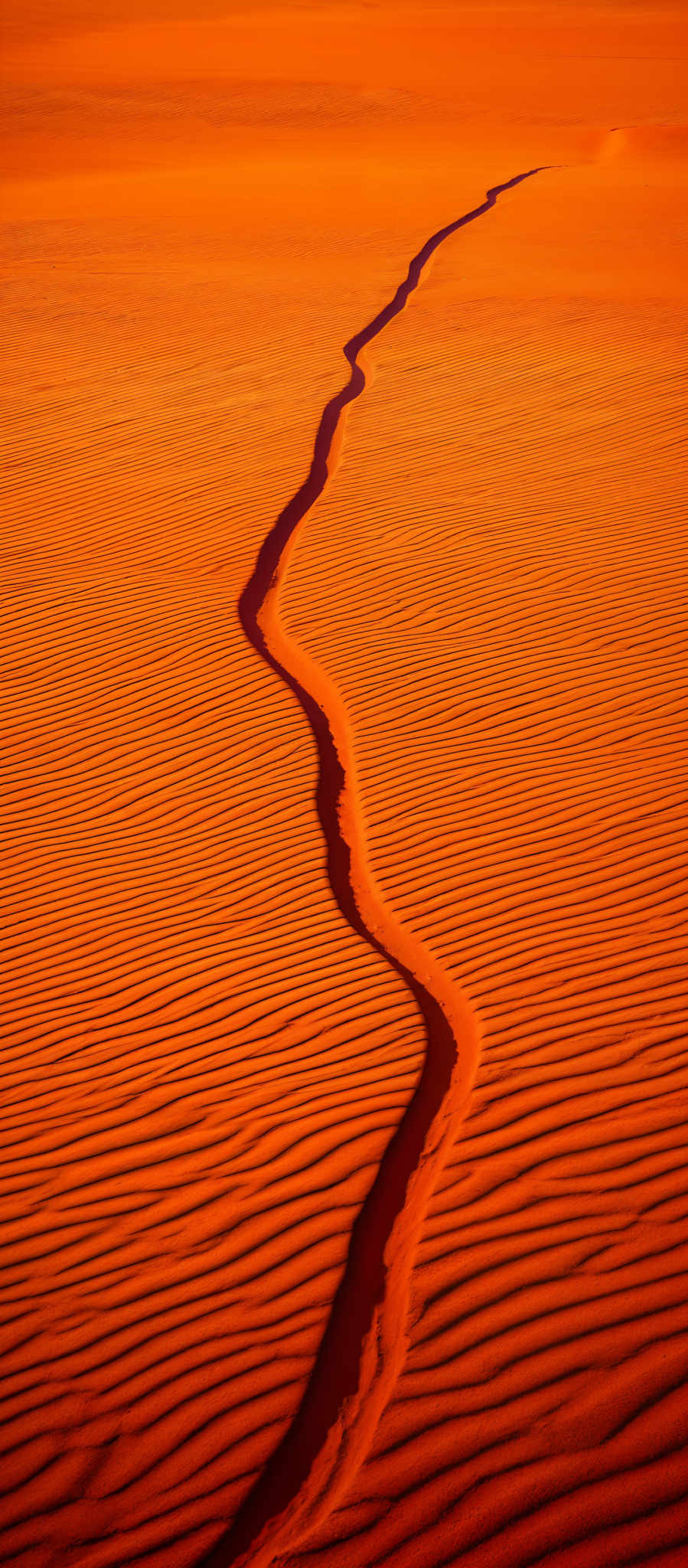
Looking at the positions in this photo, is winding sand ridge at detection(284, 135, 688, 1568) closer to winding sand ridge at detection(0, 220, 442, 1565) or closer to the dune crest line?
the dune crest line

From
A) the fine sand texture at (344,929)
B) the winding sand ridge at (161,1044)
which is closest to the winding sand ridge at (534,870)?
the fine sand texture at (344,929)

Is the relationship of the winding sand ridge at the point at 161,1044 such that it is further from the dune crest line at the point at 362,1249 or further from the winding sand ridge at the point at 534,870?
the winding sand ridge at the point at 534,870

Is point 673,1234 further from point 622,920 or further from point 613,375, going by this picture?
point 613,375

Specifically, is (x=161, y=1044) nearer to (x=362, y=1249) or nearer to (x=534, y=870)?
(x=362, y=1249)

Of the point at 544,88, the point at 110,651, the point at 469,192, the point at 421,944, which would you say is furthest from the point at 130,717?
the point at 544,88

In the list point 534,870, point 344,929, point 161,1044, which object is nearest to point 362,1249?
point 161,1044
